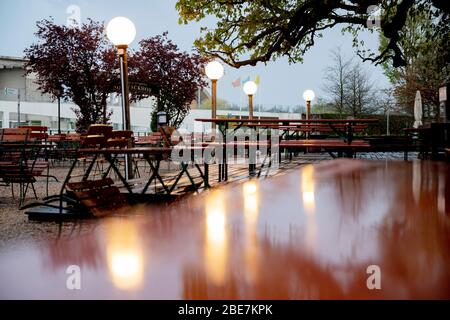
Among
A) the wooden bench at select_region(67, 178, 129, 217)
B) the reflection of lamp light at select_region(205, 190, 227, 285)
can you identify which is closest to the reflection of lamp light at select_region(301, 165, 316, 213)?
the reflection of lamp light at select_region(205, 190, 227, 285)

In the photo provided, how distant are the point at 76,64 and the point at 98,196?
10.3m

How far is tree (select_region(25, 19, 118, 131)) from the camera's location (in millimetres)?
12758

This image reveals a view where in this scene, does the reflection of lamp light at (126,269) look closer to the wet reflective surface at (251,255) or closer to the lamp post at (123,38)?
the wet reflective surface at (251,255)

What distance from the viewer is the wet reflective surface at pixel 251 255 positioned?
26 centimetres

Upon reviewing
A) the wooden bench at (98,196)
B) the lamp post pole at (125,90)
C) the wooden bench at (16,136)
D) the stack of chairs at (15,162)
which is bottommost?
the wooden bench at (98,196)

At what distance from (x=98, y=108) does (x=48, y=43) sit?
101 inches

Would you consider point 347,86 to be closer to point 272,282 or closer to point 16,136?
point 16,136

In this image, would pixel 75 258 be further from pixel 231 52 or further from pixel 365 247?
pixel 231 52

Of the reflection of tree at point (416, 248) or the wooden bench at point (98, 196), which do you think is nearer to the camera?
the reflection of tree at point (416, 248)

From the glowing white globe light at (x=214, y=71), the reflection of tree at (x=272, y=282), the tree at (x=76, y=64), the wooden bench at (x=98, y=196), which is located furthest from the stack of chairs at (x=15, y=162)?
the tree at (x=76, y=64)

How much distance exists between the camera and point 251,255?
0.32 m

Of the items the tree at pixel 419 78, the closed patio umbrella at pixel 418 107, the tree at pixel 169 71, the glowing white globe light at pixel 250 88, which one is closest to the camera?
the glowing white globe light at pixel 250 88

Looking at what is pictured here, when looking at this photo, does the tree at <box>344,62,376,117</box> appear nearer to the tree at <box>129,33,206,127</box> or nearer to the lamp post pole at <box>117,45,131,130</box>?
the tree at <box>129,33,206,127</box>

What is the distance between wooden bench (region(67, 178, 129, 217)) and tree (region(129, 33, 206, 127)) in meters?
9.95
